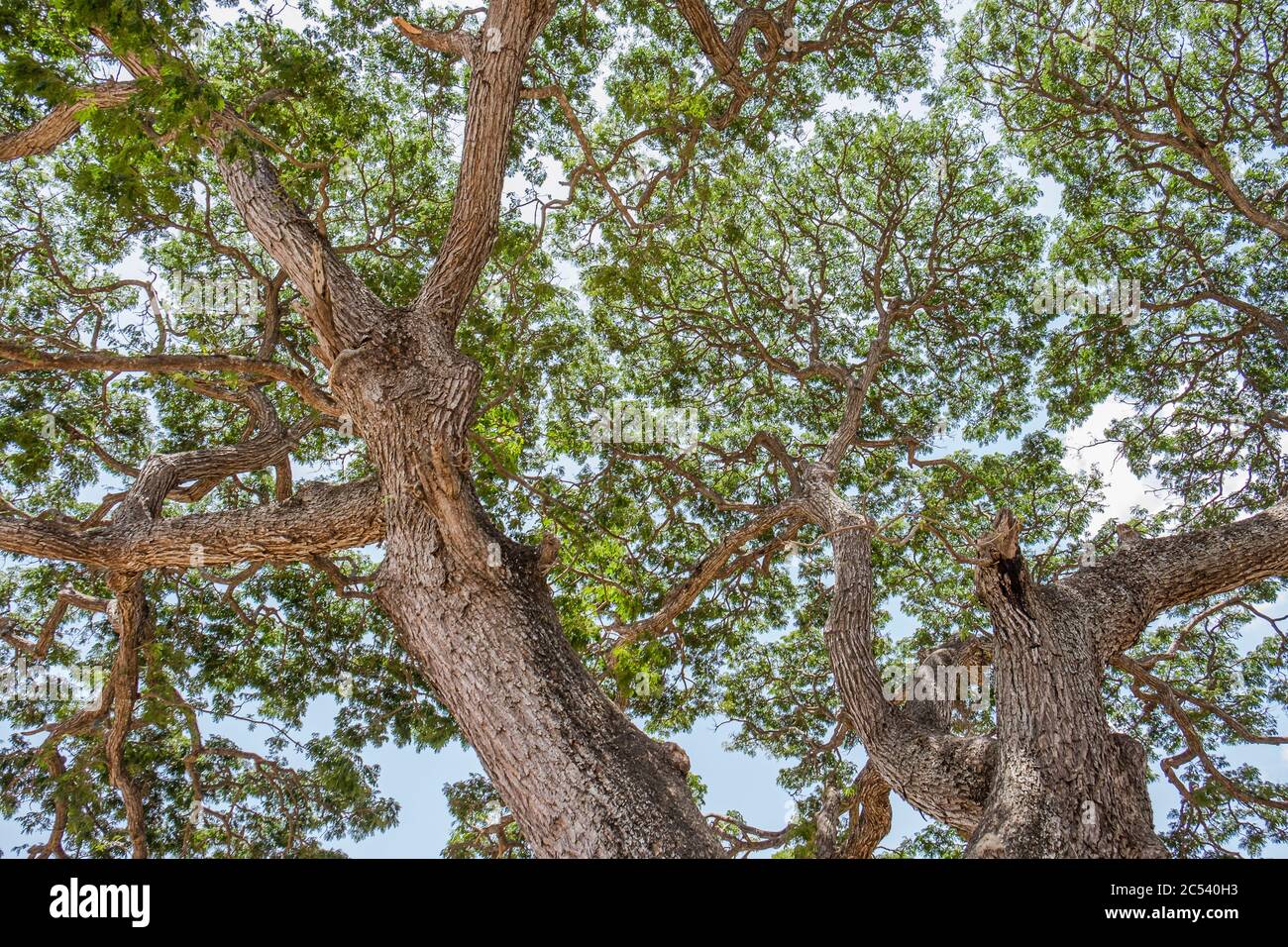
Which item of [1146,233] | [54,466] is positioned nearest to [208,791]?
[54,466]

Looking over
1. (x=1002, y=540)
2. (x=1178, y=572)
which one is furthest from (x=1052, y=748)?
(x=1178, y=572)

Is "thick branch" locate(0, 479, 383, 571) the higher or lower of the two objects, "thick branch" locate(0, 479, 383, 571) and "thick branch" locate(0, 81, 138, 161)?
the lower

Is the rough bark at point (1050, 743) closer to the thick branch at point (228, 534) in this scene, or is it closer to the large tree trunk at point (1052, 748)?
the large tree trunk at point (1052, 748)

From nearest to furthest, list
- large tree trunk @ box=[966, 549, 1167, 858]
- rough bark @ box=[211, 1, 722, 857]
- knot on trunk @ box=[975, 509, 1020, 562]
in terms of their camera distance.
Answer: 1. rough bark @ box=[211, 1, 722, 857]
2. large tree trunk @ box=[966, 549, 1167, 858]
3. knot on trunk @ box=[975, 509, 1020, 562]

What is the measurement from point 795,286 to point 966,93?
2.37 meters

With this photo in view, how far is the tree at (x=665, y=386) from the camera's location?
14.4 ft

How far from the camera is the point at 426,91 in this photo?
23.2 feet

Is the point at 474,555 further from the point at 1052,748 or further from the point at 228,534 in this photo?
the point at 1052,748

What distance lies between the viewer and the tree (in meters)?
4.39

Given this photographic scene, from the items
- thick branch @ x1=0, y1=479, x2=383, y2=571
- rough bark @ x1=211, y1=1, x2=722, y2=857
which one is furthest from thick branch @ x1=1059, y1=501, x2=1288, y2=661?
thick branch @ x1=0, y1=479, x2=383, y2=571

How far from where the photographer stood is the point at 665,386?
852cm

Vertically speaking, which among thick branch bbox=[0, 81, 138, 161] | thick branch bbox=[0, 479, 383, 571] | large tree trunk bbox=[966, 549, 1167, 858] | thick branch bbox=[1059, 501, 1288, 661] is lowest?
large tree trunk bbox=[966, 549, 1167, 858]

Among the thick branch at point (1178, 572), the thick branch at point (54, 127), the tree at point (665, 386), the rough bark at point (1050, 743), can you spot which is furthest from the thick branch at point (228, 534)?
the thick branch at point (1178, 572)

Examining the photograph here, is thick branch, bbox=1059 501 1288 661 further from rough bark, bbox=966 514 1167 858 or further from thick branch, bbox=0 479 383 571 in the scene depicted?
thick branch, bbox=0 479 383 571
